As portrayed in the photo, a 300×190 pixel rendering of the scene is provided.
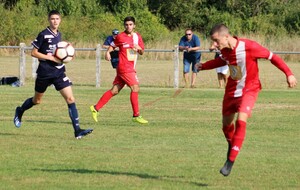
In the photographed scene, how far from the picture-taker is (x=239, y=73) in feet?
32.4

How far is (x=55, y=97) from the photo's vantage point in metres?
22.0

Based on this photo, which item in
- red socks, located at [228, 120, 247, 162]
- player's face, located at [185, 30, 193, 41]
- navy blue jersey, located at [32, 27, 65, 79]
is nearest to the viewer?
red socks, located at [228, 120, 247, 162]

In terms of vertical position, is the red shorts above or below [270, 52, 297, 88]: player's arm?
below

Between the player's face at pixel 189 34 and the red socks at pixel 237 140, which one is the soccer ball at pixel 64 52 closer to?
the red socks at pixel 237 140

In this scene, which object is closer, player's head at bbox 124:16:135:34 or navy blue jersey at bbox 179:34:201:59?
player's head at bbox 124:16:135:34

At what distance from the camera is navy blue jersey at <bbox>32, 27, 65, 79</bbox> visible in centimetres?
1295

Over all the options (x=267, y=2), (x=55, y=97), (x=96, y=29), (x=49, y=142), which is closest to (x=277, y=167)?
(x=49, y=142)

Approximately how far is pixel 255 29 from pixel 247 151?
49.5 m

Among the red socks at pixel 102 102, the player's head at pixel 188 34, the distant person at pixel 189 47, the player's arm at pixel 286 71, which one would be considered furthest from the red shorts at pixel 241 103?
the player's head at pixel 188 34

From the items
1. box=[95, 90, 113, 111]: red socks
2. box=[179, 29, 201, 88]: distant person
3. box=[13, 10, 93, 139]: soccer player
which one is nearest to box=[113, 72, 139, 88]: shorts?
box=[95, 90, 113, 111]: red socks

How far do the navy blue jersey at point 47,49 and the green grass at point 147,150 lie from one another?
990 mm

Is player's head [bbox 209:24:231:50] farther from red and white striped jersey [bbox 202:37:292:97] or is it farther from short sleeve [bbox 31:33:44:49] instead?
short sleeve [bbox 31:33:44:49]

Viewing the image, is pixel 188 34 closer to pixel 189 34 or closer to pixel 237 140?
pixel 189 34

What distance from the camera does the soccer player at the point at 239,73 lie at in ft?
31.0
